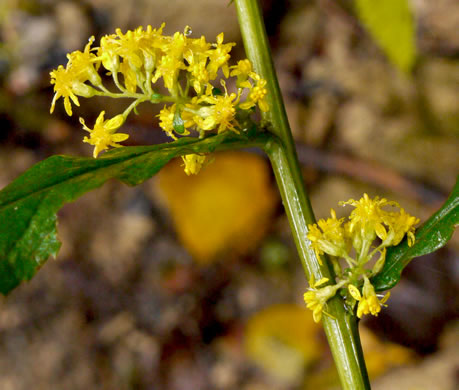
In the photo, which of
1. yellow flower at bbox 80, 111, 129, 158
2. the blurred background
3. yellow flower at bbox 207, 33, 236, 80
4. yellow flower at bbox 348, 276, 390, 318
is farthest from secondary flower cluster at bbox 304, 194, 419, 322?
the blurred background

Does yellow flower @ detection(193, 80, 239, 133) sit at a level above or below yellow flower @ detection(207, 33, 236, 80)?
below

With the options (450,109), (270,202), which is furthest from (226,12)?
(450,109)

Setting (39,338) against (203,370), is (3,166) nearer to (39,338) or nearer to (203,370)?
(39,338)

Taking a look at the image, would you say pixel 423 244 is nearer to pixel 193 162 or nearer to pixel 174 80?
pixel 193 162

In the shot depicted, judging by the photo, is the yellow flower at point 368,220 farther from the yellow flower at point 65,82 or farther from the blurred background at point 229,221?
the blurred background at point 229,221

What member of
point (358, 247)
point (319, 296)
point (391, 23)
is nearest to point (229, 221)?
point (391, 23)

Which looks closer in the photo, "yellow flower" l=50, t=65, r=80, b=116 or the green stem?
the green stem

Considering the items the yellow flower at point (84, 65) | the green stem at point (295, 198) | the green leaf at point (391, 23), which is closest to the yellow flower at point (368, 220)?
the green stem at point (295, 198)

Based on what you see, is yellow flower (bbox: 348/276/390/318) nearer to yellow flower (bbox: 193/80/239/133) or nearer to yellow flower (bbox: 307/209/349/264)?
yellow flower (bbox: 307/209/349/264)

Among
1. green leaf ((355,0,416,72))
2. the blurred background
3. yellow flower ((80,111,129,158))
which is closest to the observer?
yellow flower ((80,111,129,158))
